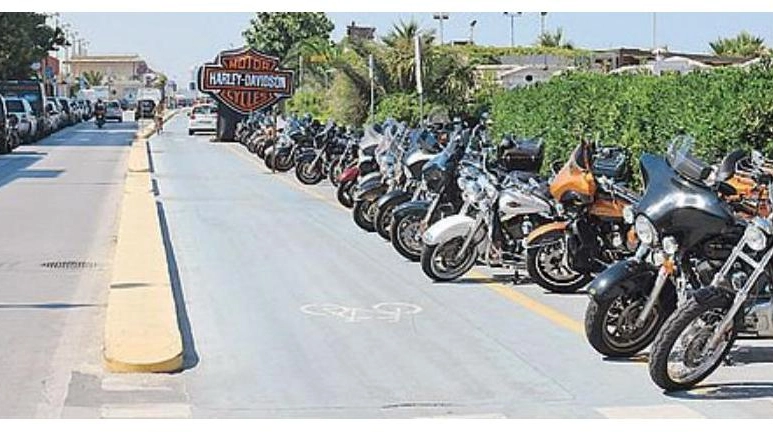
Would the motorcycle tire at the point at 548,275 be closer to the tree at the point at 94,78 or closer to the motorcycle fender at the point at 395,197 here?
the motorcycle fender at the point at 395,197

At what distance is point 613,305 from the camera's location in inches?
305

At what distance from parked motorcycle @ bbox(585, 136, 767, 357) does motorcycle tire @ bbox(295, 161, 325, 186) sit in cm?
1514

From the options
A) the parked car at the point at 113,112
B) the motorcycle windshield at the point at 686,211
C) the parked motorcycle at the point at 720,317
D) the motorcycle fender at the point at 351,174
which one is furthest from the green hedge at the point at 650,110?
the parked car at the point at 113,112

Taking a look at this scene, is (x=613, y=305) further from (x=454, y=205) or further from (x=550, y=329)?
(x=454, y=205)

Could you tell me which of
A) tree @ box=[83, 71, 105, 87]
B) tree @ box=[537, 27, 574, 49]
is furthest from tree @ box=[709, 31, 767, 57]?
tree @ box=[83, 71, 105, 87]

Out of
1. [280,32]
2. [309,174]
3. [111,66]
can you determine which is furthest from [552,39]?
[111,66]

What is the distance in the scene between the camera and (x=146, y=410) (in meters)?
6.77

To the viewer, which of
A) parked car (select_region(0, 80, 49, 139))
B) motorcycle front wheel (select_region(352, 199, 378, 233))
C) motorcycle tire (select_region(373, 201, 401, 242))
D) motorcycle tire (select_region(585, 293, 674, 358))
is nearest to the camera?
motorcycle tire (select_region(585, 293, 674, 358))

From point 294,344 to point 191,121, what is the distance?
4302 centimetres

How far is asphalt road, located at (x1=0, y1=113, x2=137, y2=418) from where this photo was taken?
298 inches

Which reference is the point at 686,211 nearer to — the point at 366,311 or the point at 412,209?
the point at 366,311

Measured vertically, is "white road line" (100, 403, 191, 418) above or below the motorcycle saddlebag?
below

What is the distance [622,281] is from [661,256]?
10.4 inches

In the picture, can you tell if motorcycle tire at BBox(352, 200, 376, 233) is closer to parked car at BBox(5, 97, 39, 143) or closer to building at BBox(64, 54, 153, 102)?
parked car at BBox(5, 97, 39, 143)
